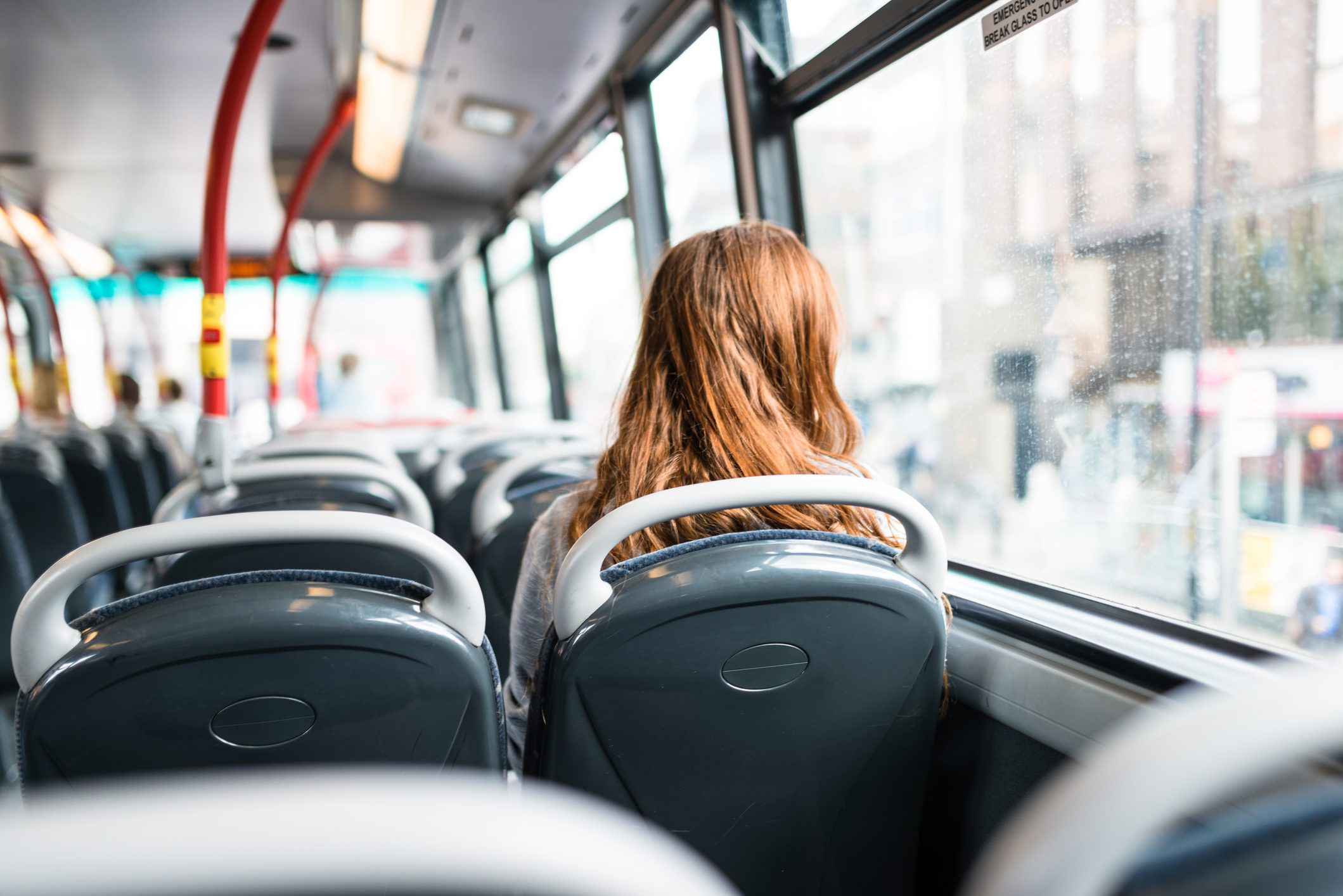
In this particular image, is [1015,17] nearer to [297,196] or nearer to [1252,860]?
[1252,860]

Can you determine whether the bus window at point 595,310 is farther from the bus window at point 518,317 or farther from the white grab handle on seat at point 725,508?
the white grab handle on seat at point 725,508

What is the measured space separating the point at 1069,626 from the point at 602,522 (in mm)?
823

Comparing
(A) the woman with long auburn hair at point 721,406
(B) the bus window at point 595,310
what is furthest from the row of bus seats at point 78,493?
(B) the bus window at point 595,310

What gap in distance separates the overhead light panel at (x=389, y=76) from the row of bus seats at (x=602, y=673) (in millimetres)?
3008

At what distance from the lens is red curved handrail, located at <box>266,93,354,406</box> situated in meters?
3.56

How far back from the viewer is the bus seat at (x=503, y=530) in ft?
5.63

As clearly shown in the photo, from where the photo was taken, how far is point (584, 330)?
5680mm

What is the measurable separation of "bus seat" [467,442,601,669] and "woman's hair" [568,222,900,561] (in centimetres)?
43

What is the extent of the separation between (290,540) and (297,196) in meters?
3.49

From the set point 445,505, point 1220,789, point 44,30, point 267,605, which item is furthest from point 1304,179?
point 44,30

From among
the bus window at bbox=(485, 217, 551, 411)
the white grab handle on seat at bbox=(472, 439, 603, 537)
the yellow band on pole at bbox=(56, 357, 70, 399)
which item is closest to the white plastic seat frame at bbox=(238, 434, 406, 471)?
the white grab handle on seat at bbox=(472, 439, 603, 537)

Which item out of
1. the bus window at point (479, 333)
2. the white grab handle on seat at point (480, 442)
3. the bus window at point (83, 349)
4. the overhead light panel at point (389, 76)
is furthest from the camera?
the bus window at point (83, 349)

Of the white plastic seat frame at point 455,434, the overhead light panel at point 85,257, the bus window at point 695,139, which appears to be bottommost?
the white plastic seat frame at point 455,434

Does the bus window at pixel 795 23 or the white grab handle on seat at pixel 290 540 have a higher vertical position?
the bus window at pixel 795 23
